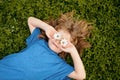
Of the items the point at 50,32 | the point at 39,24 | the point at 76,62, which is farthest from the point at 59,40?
the point at 39,24

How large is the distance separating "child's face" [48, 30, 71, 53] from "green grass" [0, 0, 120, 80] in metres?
1.00

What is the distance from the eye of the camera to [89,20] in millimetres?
4645

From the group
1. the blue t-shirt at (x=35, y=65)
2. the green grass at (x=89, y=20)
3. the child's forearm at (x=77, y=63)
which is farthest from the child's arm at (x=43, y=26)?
the green grass at (x=89, y=20)

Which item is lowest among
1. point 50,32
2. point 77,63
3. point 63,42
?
point 77,63

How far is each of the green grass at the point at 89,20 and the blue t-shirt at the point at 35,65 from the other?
2.77 feet

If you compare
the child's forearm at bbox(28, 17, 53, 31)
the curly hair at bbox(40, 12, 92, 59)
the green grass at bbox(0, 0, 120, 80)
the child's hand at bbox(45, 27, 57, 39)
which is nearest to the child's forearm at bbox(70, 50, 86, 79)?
the curly hair at bbox(40, 12, 92, 59)

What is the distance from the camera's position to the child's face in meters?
3.32

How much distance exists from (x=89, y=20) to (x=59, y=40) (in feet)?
4.63

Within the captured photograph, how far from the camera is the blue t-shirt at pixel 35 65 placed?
344 cm

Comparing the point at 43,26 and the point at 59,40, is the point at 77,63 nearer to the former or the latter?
the point at 59,40

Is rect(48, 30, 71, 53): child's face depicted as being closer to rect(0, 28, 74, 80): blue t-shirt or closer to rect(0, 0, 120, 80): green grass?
rect(0, 28, 74, 80): blue t-shirt

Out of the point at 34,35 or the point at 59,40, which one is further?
the point at 34,35

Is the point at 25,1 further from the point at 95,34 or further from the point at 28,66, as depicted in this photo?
the point at 28,66

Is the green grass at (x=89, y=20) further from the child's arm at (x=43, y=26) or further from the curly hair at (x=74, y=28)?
the curly hair at (x=74, y=28)
